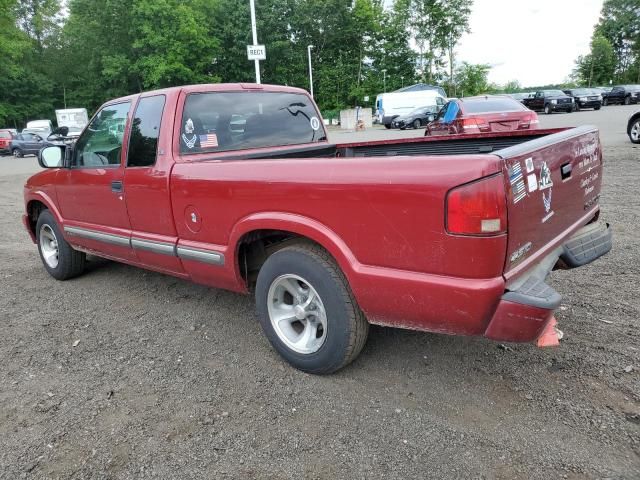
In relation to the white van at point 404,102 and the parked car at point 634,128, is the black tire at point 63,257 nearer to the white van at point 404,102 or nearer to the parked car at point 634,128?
the parked car at point 634,128

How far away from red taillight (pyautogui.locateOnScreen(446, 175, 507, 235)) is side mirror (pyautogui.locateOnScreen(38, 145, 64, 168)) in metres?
3.88

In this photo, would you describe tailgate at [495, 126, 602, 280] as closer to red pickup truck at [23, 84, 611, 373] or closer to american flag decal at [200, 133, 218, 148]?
red pickup truck at [23, 84, 611, 373]

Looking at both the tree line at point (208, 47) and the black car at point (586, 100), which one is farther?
the tree line at point (208, 47)

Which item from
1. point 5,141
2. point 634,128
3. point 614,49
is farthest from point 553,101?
point 614,49

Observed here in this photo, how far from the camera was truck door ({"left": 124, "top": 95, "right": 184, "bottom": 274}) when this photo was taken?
3.60 metres

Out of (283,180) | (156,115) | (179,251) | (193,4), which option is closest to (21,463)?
(179,251)

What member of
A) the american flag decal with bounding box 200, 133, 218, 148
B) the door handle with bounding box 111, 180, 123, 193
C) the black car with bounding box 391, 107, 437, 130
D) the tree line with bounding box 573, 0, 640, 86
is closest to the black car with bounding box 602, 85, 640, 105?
the black car with bounding box 391, 107, 437, 130

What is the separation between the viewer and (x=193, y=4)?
4775cm

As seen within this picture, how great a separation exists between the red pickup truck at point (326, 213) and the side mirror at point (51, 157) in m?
0.01

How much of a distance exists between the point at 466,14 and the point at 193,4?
28.9 metres

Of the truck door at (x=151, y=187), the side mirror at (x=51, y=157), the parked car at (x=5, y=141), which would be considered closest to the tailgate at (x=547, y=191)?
the truck door at (x=151, y=187)

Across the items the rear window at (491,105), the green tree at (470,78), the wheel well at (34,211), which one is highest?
the green tree at (470,78)

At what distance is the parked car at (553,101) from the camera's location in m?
33.6

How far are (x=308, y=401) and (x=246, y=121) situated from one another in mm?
2273
